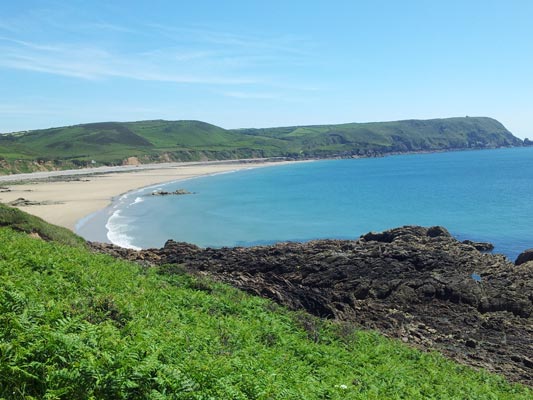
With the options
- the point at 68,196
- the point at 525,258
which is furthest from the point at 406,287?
the point at 68,196

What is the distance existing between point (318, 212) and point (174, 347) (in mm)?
67380

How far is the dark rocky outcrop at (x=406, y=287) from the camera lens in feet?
75.6

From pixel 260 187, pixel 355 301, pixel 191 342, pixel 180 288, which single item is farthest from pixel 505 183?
pixel 191 342

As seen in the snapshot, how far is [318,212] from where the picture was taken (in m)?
76.8

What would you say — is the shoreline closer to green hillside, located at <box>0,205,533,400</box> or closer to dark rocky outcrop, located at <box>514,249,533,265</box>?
green hillside, located at <box>0,205,533,400</box>

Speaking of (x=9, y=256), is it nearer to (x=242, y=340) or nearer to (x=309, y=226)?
(x=242, y=340)

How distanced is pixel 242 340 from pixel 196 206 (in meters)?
69.6

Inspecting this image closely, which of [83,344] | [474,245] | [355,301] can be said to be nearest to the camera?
Answer: [83,344]

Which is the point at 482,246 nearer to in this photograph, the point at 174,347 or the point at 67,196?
the point at 174,347

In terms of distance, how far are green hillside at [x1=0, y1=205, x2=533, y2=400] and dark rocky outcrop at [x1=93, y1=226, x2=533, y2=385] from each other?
3440 mm

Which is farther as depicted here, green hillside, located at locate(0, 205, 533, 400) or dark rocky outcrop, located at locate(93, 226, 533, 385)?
dark rocky outcrop, located at locate(93, 226, 533, 385)

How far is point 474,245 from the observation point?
4797 cm

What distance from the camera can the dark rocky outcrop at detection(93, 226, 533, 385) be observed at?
23.0 m

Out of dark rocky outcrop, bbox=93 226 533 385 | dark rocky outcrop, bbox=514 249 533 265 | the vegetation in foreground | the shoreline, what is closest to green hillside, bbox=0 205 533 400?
dark rocky outcrop, bbox=93 226 533 385
